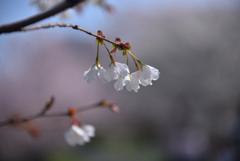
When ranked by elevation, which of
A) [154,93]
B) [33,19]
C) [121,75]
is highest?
[154,93]

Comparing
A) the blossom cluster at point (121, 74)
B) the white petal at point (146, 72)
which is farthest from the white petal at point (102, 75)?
the white petal at point (146, 72)

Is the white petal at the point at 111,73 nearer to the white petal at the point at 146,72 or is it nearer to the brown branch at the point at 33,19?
the white petal at the point at 146,72

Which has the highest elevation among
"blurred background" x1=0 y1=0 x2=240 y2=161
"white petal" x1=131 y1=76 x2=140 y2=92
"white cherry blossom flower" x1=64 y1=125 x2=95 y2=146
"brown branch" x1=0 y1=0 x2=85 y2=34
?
"blurred background" x1=0 y1=0 x2=240 y2=161

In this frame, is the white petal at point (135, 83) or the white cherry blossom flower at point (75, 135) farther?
the white cherry blossom flower at point (75, 135)

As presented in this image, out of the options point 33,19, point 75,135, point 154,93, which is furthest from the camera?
point 154,93

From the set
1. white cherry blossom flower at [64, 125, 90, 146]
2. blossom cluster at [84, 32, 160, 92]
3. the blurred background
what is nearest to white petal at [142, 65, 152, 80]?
blossom cluster at [84, 32, 160, 92]

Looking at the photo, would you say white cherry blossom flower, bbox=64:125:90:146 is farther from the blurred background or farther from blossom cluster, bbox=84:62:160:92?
the blurred background

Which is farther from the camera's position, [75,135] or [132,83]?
[75,135]

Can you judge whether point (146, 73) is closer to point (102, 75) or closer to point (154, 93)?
point (102, 75)

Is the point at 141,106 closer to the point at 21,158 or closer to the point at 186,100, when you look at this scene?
the point at 186,100

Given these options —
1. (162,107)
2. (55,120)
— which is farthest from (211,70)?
(55,120)

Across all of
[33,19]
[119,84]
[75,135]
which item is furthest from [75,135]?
[33,19]

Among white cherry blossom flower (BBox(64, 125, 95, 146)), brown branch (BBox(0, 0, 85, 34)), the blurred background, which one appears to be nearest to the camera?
brown branch (BBox(0, 0, 85, 34))
